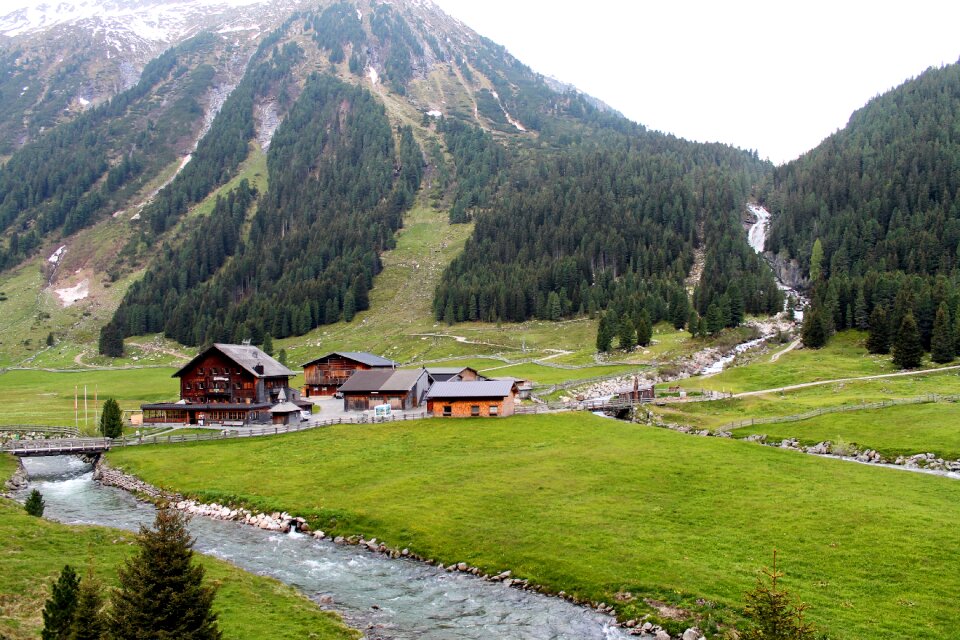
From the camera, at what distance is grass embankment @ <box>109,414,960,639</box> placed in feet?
99.3

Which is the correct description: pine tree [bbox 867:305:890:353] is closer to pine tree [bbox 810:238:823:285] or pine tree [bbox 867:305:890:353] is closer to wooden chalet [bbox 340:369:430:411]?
wooden chalet [bbox 340:369:430:411]

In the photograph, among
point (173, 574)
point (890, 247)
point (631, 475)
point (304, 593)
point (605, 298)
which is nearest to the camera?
point (173, 574)

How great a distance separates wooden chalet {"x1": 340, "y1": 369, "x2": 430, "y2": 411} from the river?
41.6m

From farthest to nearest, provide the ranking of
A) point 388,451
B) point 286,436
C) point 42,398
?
1. point 42,398
2. point 286,436
3. point 388,451

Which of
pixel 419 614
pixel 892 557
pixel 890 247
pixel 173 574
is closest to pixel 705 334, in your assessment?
pixel 890 247

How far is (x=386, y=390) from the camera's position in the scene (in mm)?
87938

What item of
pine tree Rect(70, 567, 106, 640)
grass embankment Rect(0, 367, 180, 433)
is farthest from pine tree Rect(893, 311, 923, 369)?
grass embankment Rect(0, 367, 180, 433)

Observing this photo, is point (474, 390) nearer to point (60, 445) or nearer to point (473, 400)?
point (473, 400)

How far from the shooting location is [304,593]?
111 feet

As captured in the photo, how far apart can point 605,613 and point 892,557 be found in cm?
1450

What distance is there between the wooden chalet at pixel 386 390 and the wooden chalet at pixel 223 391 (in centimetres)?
719

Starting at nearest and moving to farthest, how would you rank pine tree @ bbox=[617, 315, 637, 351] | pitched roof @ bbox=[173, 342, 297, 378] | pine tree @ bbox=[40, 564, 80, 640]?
pine tree @ bbox=[40, 564, 80, 640] → pitched roof @ bbox=[173, 342, 297, 378] → pine tree @ bbox=[617, 315, 637, 351]

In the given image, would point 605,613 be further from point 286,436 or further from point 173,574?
point 286,436

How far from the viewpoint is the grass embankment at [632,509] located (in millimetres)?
30266
